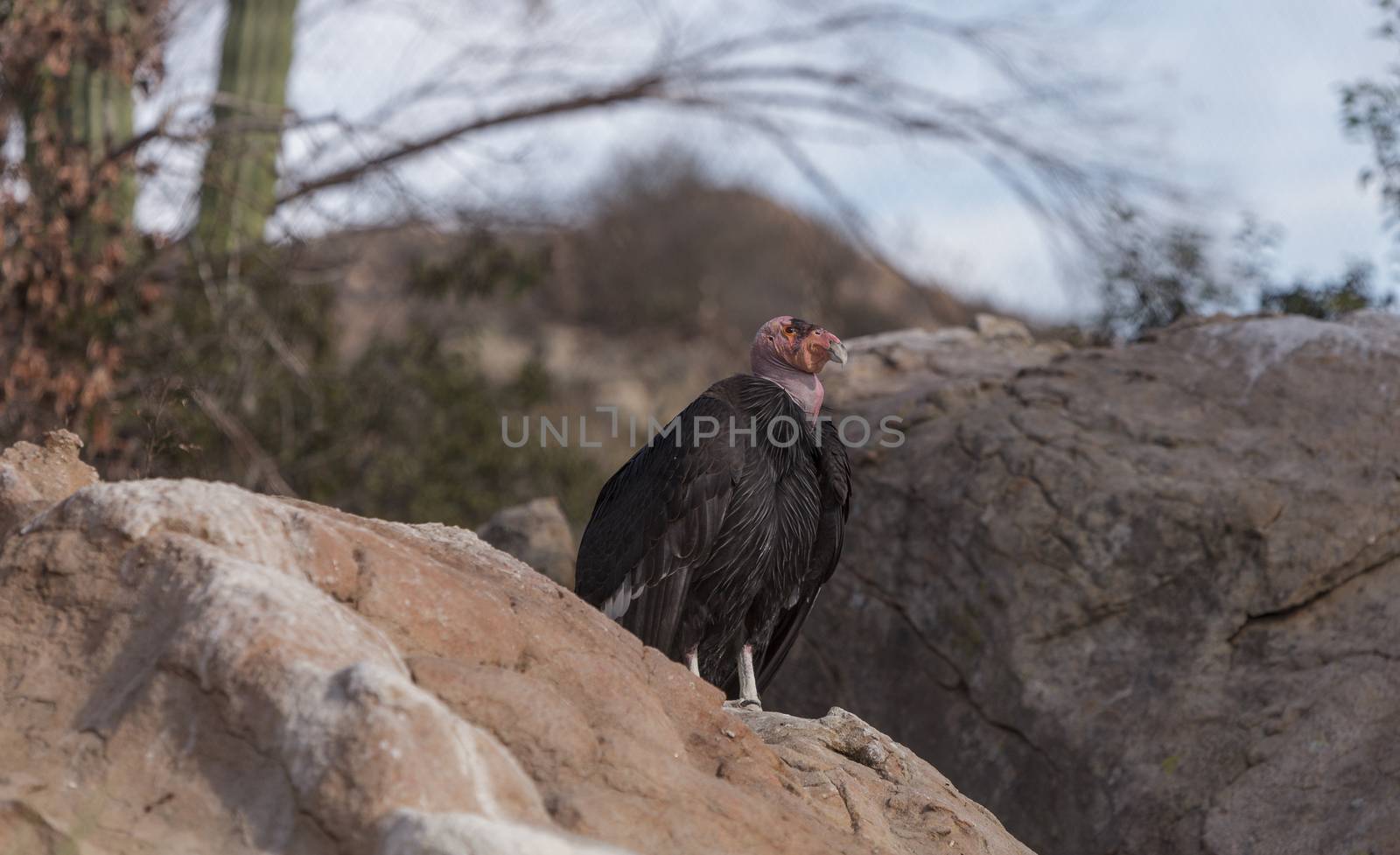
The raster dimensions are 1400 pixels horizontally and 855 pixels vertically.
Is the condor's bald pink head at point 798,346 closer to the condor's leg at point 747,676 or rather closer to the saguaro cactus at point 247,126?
the condor's leg at point 747,676

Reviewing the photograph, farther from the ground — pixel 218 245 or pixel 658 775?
pixel 218 245

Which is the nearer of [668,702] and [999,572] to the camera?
[668,702]

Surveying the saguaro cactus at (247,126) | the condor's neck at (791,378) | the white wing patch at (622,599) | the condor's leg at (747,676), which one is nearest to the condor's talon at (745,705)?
the condor's leg at (747,676)

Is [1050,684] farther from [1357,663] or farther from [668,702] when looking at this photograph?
[668,702]

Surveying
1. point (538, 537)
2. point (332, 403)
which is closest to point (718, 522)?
point (538, 537)

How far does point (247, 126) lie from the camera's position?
28.6ft

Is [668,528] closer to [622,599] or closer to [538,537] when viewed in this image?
[622,599]

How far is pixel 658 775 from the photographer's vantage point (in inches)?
123

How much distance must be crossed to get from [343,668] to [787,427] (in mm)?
2669

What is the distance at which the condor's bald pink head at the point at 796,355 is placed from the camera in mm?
5453

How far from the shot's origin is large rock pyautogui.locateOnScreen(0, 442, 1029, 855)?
2.59 metres

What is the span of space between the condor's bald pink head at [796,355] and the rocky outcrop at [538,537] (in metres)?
1.75

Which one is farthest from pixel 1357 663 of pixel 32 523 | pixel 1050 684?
pixel 32 523

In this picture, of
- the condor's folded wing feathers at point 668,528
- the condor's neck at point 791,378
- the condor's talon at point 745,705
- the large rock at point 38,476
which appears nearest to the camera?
the large rock at point 38,476
